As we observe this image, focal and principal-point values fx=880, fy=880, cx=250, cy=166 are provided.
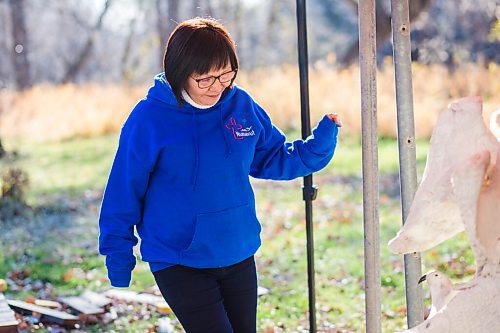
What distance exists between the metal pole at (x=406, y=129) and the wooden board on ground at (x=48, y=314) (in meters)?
2.82

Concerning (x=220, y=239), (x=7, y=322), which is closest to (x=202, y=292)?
(x=220, y=239)

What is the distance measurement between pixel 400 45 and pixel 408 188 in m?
0.56

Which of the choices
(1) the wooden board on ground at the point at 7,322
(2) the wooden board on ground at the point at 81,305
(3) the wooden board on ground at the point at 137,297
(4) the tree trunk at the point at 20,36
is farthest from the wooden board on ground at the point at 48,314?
(4) the tree trunk at the point at 20,36

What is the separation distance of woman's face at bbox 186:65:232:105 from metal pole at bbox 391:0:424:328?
0.67m

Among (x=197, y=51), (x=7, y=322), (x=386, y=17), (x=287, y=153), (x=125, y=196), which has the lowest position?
(x=7, y=322)

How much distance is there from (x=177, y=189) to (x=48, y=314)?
2.72 metres

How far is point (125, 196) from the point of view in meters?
3.36

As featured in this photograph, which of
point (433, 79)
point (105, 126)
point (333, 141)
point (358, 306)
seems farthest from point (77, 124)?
point (333, 141)

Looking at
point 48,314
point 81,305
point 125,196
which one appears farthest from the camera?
point 81,305

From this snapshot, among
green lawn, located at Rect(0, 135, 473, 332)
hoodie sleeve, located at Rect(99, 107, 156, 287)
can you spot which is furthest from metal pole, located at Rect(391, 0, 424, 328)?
green lawn, located at Rect(0, 135, 473, 332)

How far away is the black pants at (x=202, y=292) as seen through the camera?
335cm

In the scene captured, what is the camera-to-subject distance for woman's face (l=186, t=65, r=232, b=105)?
3.29 m

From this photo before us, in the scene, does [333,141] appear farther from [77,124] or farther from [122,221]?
[77,124]

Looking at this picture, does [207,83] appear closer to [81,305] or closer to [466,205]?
[466,205]
